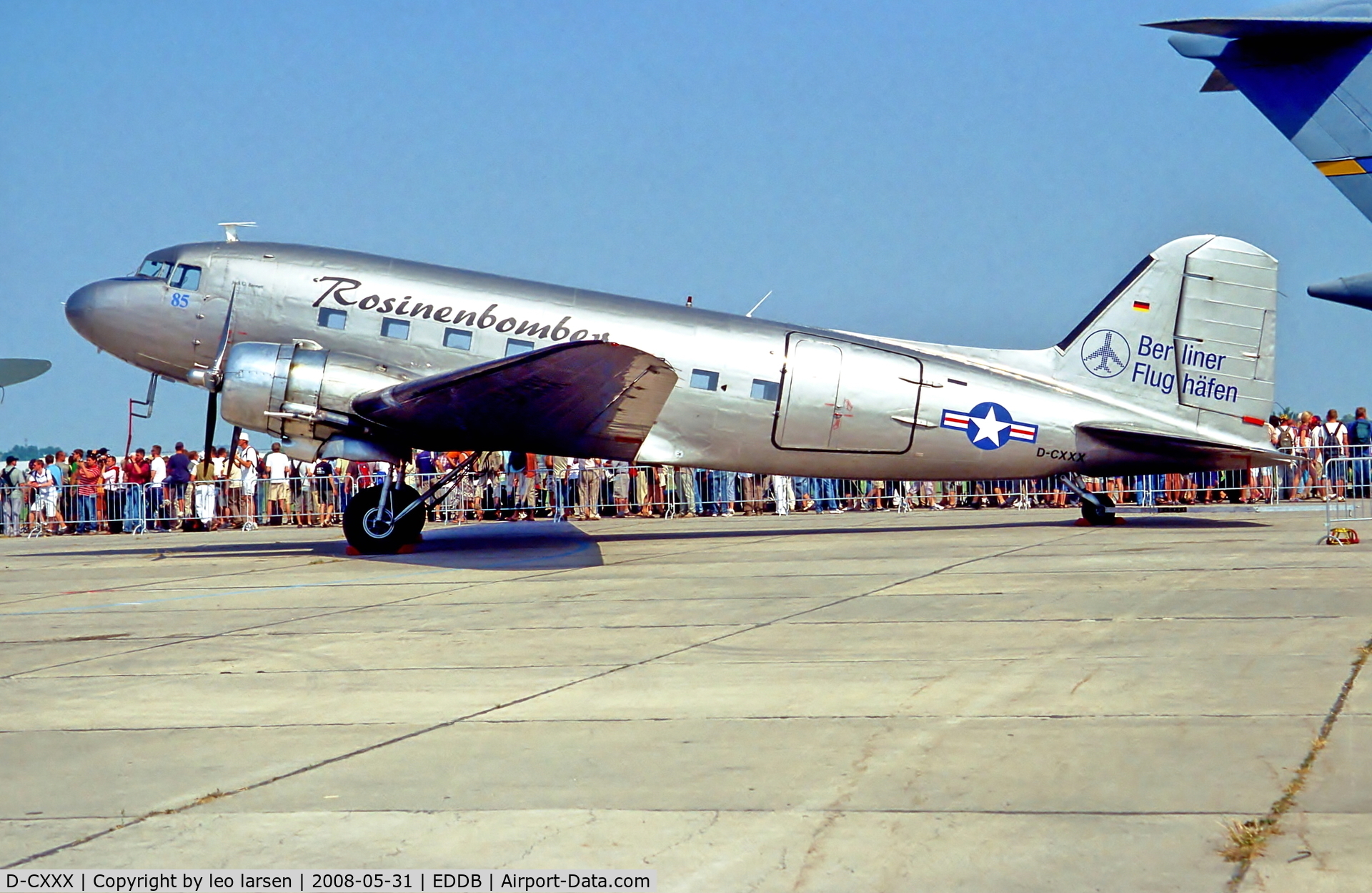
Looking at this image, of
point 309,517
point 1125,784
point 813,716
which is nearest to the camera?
point 1125,784

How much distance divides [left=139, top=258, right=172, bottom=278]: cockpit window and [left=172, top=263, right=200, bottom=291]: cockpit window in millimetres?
175

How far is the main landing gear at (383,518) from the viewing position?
15.2 meters

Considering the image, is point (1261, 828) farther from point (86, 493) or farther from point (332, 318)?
point (86, 493)

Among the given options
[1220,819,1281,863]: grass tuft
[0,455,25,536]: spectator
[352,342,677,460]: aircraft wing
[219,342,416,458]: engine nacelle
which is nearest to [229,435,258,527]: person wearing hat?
[0,455,25,536]: spectator

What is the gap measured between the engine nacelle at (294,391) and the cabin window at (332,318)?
597 millimetres

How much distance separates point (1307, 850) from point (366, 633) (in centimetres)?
658

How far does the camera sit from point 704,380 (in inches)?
628

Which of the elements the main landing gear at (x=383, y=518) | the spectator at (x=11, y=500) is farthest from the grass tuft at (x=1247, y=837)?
the spectator at (x=11, y=500)

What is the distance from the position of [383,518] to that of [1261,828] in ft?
41.4

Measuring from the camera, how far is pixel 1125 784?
4.54m

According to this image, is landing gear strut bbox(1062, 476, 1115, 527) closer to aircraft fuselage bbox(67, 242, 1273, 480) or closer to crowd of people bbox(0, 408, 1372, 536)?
aircraft fuselage bbox(67, 242, 1273, 480)

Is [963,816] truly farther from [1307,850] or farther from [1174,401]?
[1174,401]

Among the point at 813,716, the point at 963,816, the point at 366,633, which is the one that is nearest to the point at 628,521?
the point at 366,633

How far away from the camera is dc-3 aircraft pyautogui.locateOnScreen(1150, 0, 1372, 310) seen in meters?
8.35
